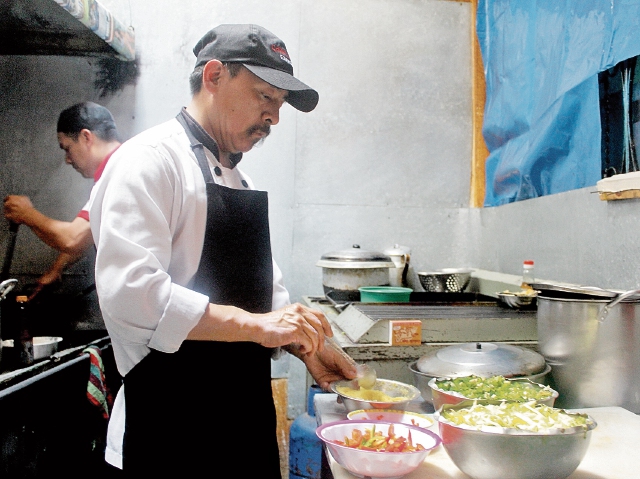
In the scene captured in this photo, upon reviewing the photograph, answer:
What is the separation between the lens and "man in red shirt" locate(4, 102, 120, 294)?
125 inches

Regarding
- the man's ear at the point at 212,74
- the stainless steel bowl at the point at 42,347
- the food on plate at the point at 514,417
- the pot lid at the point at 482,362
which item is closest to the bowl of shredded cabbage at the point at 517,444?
the food on plate at the point at 514,417

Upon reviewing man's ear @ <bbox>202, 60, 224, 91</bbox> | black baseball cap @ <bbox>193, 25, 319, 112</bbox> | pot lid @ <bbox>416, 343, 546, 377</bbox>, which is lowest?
pot lid @ <bbox>416, 343, 546, 377</bbox>

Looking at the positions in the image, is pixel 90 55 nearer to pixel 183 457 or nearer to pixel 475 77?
pixel 475 77

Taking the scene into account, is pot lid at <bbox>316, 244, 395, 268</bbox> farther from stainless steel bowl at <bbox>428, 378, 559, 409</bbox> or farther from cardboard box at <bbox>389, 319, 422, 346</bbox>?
stainless steel bowl at <bbox>428, 378, 559, 409</bbox>

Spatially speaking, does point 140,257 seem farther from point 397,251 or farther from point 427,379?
point 397,251

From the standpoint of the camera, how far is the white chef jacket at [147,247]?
1287mm

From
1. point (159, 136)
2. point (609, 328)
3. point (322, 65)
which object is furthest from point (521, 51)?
point (159, 136)

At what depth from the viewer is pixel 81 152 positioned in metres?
3.23

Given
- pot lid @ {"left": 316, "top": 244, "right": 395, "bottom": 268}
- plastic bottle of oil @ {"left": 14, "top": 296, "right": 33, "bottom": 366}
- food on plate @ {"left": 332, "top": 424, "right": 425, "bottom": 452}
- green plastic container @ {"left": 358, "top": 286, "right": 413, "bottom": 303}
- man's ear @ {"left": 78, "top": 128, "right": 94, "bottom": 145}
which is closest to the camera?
food on plate @ {"left": 332, "top": 424, "right": 425, "bottom": 452}

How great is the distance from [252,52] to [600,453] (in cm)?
146

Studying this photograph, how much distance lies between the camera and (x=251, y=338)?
54.8 inches

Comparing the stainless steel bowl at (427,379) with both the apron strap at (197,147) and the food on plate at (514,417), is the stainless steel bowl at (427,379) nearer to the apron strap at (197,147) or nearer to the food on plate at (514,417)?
the food on plate at (514,417)

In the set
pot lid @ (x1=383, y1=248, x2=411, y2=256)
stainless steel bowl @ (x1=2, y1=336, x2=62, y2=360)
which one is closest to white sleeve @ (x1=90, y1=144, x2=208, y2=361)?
stainless steel bowl @ (x1=2, y1=336, x2=62, y2=360)

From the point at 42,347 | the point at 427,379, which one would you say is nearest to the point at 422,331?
the point at 427,379
